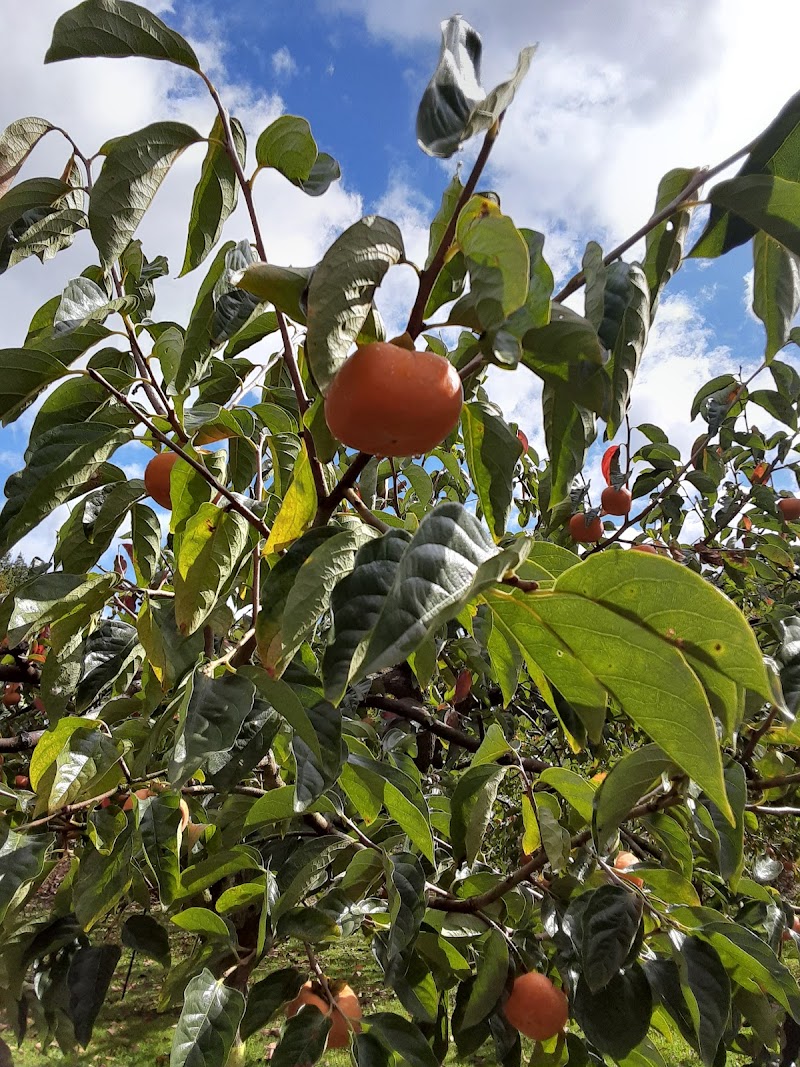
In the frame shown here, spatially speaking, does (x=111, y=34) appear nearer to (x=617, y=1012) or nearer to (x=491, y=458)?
(x=491, y=458)

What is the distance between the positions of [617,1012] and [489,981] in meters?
0.24

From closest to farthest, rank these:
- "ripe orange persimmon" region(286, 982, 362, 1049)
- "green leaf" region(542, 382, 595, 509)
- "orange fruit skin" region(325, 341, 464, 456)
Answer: "orange fruit skin" region(325, 341, 464, 456)
"green leaf" region(542, 382, 595, 509)
"ripe orange persimmon" region(286, 982, 362, 1049)

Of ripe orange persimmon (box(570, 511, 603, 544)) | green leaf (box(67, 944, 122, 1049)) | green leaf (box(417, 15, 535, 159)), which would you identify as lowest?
green leaf (box(67, 944, 122, 1049))

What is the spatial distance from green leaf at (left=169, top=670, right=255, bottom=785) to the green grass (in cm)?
382

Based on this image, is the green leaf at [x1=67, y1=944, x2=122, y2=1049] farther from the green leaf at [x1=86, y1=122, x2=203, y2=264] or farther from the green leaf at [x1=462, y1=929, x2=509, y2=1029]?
the green leaf at [x1=86, y1=122, x2=203, y2=264]

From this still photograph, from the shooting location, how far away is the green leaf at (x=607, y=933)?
3.95 ft

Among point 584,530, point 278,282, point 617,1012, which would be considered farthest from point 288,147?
point 584,530

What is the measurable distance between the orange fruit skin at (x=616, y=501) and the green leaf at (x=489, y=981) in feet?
6.56

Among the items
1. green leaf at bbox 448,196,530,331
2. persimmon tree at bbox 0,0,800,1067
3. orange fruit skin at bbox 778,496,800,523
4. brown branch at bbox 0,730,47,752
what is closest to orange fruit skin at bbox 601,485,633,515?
orange fruit skin at bbox 778,496,800,523

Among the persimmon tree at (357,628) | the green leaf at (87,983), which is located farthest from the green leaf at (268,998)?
the green leaf at (87,983)

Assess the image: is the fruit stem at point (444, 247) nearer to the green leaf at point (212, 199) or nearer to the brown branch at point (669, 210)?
the brown branch at point (669, 210)

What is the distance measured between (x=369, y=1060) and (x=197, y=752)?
848mm

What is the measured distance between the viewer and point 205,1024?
1.24 m

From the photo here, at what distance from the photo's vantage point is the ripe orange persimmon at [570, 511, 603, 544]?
9.40ft
